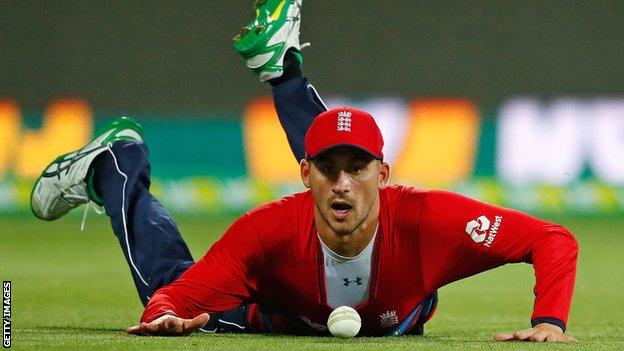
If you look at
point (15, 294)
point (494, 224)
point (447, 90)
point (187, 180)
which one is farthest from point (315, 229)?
point (447, 90)

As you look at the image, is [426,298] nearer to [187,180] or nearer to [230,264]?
[230,264]

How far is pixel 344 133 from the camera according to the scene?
4.73 m

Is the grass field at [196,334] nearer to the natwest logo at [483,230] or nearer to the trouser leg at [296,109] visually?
the natwest logo at [483,230]

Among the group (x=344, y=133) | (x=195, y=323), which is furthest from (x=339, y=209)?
(x=195, y=323)

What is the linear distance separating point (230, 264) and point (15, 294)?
307 cm

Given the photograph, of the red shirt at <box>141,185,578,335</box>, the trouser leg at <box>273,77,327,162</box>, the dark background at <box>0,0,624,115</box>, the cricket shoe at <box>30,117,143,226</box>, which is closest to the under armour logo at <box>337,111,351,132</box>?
the red shirt at <box>141,185,578,335</box>

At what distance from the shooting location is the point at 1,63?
1495cm

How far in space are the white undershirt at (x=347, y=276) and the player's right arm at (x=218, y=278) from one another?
296mm

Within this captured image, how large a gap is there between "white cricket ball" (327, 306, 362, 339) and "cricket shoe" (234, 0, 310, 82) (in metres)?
1.70

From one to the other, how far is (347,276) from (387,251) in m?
0.20

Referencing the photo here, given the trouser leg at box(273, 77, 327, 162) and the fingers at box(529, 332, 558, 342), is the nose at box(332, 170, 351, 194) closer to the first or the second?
the fingers at box(529, 332, 558, 342)

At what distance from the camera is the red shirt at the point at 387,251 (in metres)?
5.02

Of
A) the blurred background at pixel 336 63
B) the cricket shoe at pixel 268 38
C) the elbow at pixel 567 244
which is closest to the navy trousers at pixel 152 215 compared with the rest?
the cricket shoe at pixel 268 38

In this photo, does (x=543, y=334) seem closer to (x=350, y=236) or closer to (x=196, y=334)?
(x=350, y=236)
